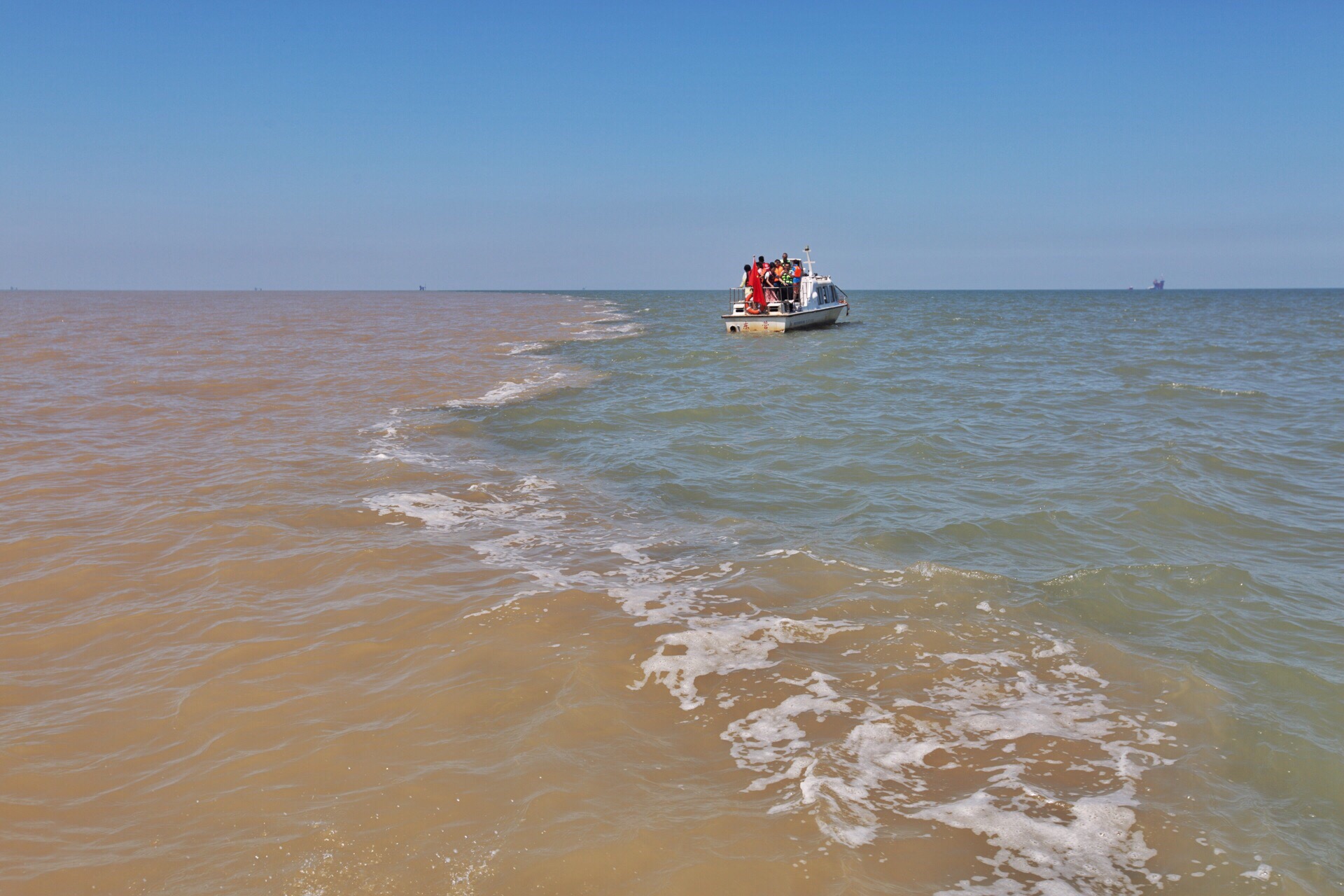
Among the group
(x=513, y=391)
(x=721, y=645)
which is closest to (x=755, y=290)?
(x=513, y=391)

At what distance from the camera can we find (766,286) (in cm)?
3084

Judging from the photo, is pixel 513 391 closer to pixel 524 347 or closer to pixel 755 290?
pixel 524 347

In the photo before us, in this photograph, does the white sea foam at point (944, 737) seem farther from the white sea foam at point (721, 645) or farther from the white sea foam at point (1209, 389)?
the white sea foam at point (1209, 389)

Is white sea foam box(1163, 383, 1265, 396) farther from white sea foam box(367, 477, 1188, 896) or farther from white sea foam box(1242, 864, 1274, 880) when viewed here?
white sea foam box(1242, 864, 1274, 880)

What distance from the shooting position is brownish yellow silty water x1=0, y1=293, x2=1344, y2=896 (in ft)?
9.74

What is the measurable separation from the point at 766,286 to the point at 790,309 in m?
1.47

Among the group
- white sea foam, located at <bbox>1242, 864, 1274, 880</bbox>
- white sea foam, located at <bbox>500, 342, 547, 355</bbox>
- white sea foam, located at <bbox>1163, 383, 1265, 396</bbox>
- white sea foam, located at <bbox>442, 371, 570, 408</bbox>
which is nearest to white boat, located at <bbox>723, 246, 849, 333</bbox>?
white sea foam, located at <bbox>500, 342, 547, 355</bbox>

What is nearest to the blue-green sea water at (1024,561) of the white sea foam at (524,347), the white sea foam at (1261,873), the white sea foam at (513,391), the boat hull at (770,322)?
the white sea foam at (1261,873)

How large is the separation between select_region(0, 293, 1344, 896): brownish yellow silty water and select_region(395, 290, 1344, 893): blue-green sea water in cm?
3

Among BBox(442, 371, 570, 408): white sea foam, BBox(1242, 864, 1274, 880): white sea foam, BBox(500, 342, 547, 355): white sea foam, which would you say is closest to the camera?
BBox(1242, 864, 1274, 880): white sea foam

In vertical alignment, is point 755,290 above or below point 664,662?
Answer: above

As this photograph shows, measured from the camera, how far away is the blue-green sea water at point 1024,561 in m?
3.32

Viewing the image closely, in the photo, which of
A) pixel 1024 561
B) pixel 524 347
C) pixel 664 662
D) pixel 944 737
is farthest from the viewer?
pixel 524 347

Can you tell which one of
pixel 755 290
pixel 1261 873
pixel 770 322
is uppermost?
pixel 755 290
